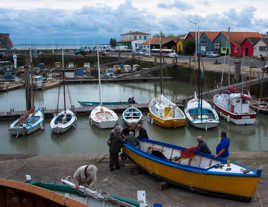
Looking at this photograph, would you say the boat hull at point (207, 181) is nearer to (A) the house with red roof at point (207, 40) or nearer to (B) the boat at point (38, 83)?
(B) the boat at point (38, 83)

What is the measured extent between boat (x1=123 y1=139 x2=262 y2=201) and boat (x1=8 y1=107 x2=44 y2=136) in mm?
11237

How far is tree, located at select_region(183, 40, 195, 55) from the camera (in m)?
63.9

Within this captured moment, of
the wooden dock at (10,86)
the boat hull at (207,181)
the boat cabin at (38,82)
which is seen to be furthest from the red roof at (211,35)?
the boat hull at (207,181)

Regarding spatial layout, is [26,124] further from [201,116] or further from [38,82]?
[38,82]

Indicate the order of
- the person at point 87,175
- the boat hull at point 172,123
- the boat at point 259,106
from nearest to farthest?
the person at point 87,175 → the boat hull at point 172,123 → the boat at point 259,106

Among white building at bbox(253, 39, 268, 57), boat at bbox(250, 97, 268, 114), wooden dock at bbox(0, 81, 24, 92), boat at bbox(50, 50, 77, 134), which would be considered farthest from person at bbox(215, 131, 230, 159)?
white building at bbox(253, 39, 268, 57)

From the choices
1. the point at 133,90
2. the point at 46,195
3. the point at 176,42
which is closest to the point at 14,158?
the point at 46,195

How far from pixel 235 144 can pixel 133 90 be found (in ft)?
78.6

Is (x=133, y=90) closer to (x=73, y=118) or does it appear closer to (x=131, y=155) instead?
(x=73, y=118)

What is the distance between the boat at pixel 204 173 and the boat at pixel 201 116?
10.0m

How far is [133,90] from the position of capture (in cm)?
3959

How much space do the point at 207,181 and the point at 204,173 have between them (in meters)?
0.23

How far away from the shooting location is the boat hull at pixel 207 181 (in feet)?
22.2

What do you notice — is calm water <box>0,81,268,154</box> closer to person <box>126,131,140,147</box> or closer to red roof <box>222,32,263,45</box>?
person <box>126,131,140,147</box>
